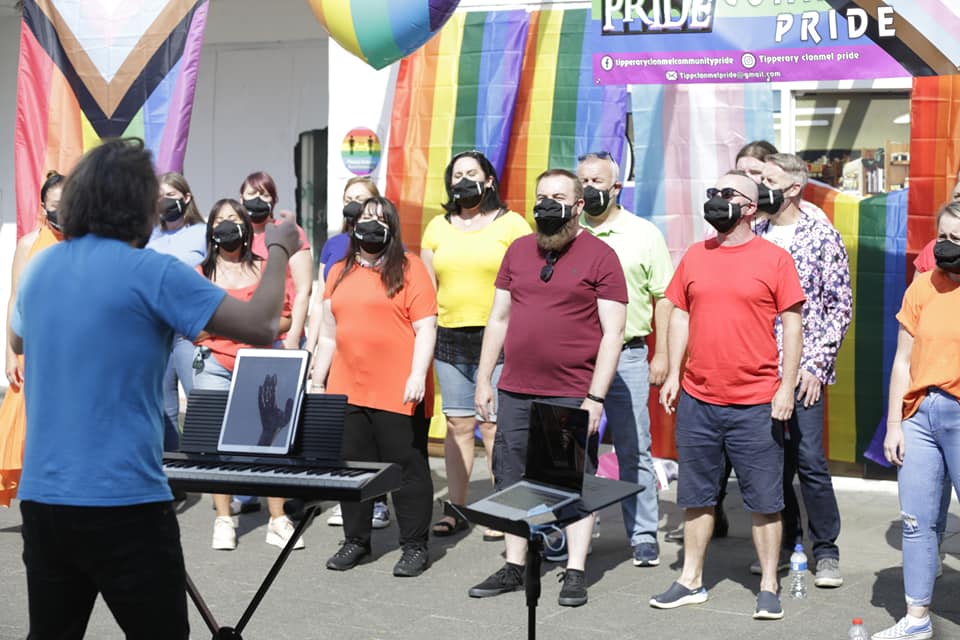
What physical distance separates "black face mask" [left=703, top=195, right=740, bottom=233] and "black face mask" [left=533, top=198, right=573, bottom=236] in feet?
2.09

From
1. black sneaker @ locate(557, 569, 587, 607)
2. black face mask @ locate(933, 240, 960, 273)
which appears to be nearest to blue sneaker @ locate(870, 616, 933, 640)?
black sneaker @ locate(557, 569, 587, 607)

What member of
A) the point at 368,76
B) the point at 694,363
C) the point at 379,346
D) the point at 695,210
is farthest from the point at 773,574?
the point at 368,76

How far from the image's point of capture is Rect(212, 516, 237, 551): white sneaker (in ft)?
23.7

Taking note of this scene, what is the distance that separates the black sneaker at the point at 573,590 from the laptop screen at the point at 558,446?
1385 mm

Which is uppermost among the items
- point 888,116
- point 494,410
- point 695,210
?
point 888,116

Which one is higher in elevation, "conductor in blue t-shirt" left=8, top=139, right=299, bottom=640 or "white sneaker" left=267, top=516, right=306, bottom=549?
"conductor in blue t-shirt" left=8, top=139, right=299, bottom=640

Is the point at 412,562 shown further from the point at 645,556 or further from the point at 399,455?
the point at 645,556

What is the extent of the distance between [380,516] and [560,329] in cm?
214

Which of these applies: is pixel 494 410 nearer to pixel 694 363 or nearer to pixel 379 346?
pixel 379 346

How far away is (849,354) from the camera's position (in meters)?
8.22

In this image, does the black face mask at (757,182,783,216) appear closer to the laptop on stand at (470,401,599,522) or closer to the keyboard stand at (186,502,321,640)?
the laptop on stand at (470,401,599,522)

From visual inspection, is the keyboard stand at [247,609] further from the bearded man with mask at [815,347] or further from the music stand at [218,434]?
the bearded man with mask at [815,347]

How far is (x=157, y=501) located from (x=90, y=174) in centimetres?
85

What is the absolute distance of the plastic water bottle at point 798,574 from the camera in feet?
20.3
